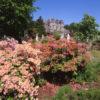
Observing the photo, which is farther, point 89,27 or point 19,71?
point 89,27

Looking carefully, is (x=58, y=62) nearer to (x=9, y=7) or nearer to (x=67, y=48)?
(x=67, y=48)

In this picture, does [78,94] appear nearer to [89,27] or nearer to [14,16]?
[14,16]

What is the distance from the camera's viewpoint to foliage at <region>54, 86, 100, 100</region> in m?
13.5

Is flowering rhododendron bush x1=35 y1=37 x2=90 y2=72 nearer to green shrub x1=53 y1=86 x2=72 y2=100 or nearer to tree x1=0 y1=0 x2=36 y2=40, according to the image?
green shrub x1=53 y1=86 x2=72 y2=100

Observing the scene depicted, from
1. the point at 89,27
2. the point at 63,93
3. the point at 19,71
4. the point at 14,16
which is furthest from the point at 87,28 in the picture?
the point at 19,71

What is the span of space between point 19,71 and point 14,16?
1555 cm

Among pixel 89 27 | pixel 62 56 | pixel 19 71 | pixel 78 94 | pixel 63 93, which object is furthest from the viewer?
pixel 89 27

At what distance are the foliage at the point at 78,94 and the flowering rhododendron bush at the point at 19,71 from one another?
3.46 ft

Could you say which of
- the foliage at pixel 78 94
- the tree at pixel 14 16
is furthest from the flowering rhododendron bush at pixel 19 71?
the tree at pixel 14 16

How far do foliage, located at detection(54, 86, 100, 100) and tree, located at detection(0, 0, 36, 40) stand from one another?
14.7 m

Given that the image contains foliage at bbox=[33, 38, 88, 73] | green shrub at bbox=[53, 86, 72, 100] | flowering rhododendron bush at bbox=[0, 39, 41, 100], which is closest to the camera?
flowering rhododendron bush at bbox=[0, 39, 41, 100]

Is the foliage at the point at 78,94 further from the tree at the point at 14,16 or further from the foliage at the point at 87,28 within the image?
the foliage at the point at 87,28

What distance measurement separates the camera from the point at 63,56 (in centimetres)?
1580

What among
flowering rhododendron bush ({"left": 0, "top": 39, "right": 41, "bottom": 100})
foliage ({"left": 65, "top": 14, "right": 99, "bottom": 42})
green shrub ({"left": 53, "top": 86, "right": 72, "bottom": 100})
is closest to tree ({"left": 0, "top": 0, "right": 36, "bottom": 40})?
foliage ({"left": 65, "top": 14, "right": 99, "bottom": 42})
